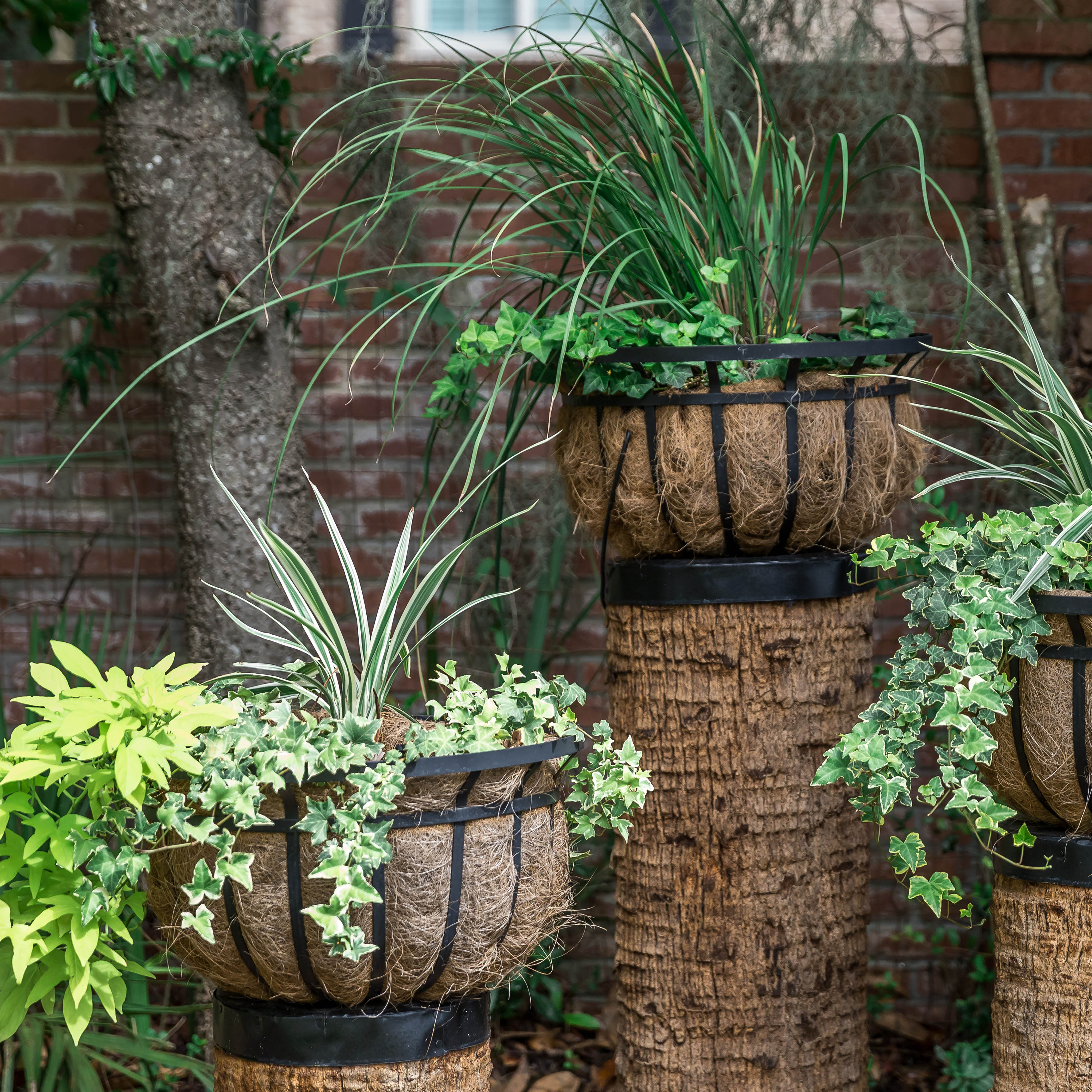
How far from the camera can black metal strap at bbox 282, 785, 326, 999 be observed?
992 mm

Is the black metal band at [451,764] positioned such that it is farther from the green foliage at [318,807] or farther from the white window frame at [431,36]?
the white window frame at [431,36]

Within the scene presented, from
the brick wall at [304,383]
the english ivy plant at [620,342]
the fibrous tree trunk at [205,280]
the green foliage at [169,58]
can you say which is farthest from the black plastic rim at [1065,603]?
the green foliage at [169,58]

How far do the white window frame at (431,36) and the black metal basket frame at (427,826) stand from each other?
1.79m

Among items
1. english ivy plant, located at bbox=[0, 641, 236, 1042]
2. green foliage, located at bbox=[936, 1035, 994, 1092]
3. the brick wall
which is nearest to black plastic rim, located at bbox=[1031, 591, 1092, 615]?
english ivy plant, located at bbox=[0, 641, 236, 1042]

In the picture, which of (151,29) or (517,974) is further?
(151,29)

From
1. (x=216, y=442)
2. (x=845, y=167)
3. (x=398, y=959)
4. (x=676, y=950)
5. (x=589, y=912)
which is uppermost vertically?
(x=845, y=167)

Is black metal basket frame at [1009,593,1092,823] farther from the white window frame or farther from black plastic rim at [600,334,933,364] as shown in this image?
the white window frame

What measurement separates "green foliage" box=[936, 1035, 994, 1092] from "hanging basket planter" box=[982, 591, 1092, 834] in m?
0.69

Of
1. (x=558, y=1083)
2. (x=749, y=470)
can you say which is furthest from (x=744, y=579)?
(x=558, y=1083)

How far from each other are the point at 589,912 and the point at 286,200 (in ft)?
4.58

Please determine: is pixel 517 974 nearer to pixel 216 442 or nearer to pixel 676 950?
pixel 676 950

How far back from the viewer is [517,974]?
45.9 inches

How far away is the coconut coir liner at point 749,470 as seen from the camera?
1.35m

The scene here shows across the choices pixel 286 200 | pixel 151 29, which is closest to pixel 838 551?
pixel 286 200
